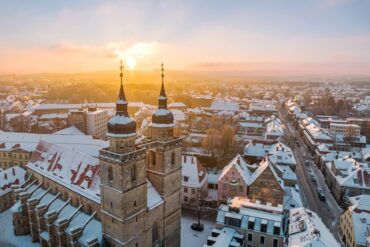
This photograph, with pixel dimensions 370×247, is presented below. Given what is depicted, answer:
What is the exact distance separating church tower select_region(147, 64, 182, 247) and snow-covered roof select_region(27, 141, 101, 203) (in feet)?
28.6

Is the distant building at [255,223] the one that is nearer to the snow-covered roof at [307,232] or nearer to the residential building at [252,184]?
the snow-covered roof at [307,232]

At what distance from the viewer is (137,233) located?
35469 millimetres

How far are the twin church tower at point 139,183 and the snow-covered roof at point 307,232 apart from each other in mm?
16967

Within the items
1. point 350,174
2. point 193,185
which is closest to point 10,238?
point 193,185

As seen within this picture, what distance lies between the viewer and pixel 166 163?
38.9 m

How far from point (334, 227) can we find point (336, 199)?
1291 cm

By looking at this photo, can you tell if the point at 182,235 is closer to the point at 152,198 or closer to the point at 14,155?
the point at 152,198

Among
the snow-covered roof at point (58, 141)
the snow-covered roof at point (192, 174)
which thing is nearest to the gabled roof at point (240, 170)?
the snow-covered roof at point (192, 174)

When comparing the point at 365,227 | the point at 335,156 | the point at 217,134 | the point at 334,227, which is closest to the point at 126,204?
the point at 365,227

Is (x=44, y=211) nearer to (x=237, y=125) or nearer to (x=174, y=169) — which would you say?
(x=174, y=169)

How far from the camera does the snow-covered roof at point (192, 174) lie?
6153 centimetres

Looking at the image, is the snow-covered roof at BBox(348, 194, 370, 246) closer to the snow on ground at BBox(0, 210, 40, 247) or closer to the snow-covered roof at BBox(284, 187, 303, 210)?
the snow-covered roof at BBox(284, 187, 303, 210)

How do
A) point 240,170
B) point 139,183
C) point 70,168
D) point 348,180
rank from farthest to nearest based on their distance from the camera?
point 348,180 < point 240,170 < point 70,168 < point 139,183

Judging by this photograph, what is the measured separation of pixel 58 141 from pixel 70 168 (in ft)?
115
